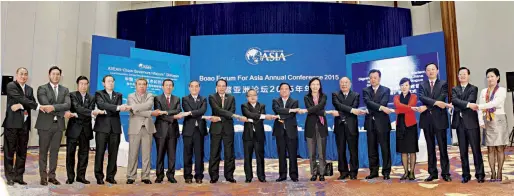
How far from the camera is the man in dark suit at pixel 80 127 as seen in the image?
4.01 metres

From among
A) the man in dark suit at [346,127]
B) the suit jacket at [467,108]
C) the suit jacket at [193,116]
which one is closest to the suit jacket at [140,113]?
the suit jacket at [193,116]

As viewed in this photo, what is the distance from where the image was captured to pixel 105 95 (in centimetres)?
410

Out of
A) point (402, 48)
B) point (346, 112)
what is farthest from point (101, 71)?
point (402, 48)

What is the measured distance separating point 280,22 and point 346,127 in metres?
5.70

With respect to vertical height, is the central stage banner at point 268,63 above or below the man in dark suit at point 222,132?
above

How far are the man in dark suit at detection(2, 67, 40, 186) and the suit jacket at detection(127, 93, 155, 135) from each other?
0.93 m

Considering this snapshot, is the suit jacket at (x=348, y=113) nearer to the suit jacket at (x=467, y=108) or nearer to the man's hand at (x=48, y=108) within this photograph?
the suit jacket at (x=467, y=108)

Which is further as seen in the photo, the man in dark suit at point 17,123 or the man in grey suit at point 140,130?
the man in grey suit at point 140,130

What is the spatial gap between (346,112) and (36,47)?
756cm

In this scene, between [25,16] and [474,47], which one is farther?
[474,47]

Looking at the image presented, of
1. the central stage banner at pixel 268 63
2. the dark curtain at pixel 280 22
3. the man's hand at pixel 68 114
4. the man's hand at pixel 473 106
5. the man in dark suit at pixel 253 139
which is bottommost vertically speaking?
the man in dark suit at pixel 253 139

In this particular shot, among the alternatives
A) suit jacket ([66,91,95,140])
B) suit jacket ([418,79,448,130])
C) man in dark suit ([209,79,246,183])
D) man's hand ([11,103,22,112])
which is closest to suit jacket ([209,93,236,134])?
man in dark suit ([209,79,246,183])

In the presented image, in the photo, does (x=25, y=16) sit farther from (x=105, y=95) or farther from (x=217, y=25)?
(x=105, y=95)

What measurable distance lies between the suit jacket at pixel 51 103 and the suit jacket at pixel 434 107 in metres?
3.78
